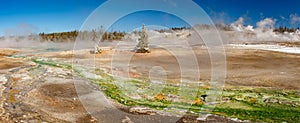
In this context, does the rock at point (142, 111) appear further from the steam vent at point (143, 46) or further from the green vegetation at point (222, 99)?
the steam vent at point (143, 46)

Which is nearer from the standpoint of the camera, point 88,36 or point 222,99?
point 222,99

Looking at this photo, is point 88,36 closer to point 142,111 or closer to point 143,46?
point 143,46

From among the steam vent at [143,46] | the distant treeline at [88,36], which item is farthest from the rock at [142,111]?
the distant treeline at [88,36]

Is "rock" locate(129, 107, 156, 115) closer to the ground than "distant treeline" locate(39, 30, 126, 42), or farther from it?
closer to the ground

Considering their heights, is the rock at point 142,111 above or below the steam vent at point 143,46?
below

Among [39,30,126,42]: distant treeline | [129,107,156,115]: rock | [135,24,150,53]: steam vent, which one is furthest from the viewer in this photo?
[39,30,126,42]: distant treeline

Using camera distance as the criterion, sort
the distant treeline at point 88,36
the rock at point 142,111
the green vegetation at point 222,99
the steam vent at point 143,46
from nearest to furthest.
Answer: the rock at point 142,111, the green vegetation at point 222,99, the steam vent at point 143,46, the distant treeline at point 88,36

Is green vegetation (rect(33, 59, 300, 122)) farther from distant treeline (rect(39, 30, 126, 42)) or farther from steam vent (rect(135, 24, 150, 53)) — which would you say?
distant treeline (rect(39, 30, 126, 42))

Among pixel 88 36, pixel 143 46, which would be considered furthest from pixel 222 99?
pixel 88 36

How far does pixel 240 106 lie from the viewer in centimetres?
2180

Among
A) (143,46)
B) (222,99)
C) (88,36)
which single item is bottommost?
(222,99)

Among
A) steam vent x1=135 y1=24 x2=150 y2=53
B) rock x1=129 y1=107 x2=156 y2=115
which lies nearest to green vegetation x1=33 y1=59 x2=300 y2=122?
rock x1=129 y1=107 x2=156 y2=115

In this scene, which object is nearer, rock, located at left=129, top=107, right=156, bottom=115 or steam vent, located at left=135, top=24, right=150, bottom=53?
rock, located at left=129, top=107, right=156, bottom=115

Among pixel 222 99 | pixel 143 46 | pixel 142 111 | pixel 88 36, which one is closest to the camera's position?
pixel 142 111
